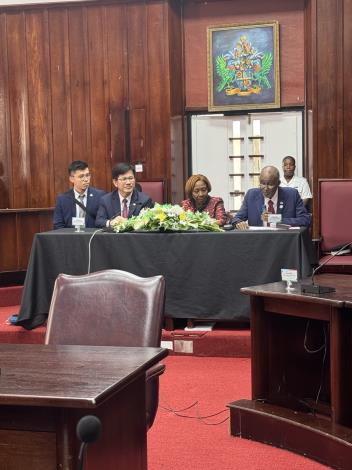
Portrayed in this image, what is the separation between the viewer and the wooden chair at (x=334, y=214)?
5.95 meters

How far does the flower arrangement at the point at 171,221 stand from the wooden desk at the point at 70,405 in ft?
9.64

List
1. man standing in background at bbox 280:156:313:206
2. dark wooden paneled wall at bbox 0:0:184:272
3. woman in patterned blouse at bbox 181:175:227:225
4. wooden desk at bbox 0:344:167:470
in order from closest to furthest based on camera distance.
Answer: wooden desk at bbox 0:344:167:470
woman in patterned blouse at bbox 181:175:227:225
man standing in background at bbox 280:156:313:206
dark wooden paneled wall at bbox 0:0:184:272

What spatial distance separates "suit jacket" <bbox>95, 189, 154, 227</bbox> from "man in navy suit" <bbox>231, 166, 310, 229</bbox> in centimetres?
71

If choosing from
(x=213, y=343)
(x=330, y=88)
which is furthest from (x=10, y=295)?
(x=330, y=88)

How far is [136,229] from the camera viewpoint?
202 inches

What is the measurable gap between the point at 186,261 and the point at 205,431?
1.67m

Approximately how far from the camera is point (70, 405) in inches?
62.4

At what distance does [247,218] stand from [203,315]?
106cm

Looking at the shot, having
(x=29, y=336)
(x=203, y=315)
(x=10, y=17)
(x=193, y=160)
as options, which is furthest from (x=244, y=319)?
(x=10, y=17)

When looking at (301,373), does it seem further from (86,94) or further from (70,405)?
(86,94)

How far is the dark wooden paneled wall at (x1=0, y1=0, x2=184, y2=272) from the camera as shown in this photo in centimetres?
806

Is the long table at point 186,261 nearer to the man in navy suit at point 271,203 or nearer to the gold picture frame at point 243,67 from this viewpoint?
the man in navy suit at point 271,203

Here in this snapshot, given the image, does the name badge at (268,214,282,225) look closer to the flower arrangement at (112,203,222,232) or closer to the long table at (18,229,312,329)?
the long table at (18,229,312,329)

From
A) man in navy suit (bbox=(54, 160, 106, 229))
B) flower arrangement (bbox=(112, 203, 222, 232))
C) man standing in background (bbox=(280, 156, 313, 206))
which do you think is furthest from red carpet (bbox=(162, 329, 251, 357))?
man standing in background (bbox=(280, 156, 313, 206))
